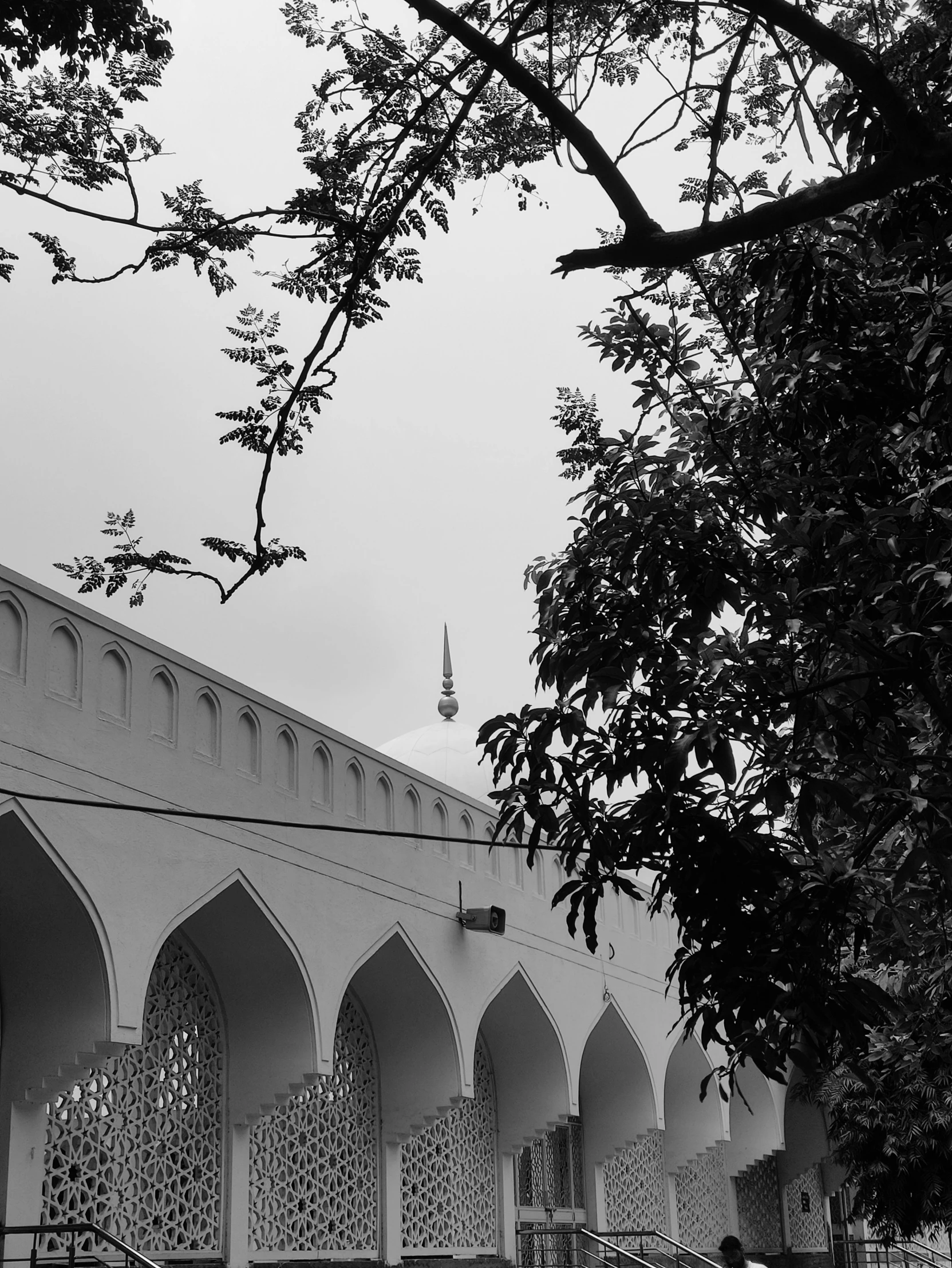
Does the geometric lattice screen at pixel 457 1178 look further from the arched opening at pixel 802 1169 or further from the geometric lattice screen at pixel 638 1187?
the arched opening at pixel 802 1169

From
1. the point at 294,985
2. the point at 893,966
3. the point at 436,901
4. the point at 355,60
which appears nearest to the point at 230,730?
the point at 294,985

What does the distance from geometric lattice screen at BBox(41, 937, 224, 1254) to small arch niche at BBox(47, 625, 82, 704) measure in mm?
2246

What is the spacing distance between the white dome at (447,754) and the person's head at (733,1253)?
28.6 feet

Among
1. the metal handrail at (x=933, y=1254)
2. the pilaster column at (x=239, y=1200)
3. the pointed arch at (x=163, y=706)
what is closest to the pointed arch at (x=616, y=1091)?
the metal handrail at (x=933, y=1254)

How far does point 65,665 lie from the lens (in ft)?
29.9

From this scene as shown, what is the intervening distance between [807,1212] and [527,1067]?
903 centimetres

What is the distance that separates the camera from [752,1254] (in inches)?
738

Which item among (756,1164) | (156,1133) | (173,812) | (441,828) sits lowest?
(156,1133)

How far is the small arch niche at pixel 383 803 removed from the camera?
12016 mm

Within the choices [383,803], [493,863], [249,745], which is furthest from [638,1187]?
[249,745]

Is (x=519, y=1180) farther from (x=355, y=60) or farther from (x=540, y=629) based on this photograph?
(x=355, y=60)

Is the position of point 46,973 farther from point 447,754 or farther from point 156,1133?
point 447,754

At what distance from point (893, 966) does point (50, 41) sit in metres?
Answer: 5.50

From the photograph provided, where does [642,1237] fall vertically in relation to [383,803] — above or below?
below
